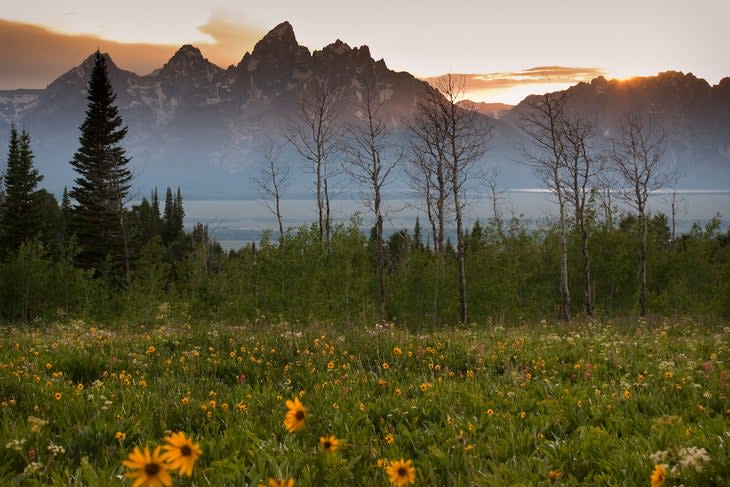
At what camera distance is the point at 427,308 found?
33125mm

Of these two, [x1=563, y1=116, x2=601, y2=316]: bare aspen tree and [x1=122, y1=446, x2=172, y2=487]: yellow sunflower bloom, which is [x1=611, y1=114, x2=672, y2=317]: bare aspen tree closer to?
[x1=563, y1=116, x2=601, y2=316]: bare aspen tree

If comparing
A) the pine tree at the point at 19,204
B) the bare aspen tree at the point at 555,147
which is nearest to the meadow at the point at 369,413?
the bare aspen tree at the point at 555,147

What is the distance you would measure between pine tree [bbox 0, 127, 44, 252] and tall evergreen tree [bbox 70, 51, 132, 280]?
4334mm

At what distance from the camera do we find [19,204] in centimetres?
5381

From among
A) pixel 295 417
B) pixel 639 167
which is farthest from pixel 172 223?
pixel 295 417

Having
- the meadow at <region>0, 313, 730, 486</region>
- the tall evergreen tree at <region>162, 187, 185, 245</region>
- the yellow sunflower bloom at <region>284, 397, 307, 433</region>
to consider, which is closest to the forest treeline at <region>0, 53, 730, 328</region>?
the meadow at <region>0, 313, 730, 486</region>

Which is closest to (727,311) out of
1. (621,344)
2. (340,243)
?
(340,243)

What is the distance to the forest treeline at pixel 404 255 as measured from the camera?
28203 millimetres

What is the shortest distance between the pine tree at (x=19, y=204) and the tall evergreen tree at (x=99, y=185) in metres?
4.33

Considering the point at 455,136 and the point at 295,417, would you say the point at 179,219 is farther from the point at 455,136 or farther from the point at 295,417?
the point at 295,417

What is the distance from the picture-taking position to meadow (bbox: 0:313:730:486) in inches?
158

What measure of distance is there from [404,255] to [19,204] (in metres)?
40.0

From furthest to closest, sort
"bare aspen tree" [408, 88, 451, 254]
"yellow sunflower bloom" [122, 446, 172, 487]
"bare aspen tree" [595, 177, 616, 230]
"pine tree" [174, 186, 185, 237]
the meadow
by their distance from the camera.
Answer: "pine tree" [174, 186, 185, 237] → "bare aspen tree" [595, 177, 616, 230] → "bare aspen tree" [408, 88, 451, 254] → the meadow → "yellow sunflower bloom" [122, 446, 172, 487]

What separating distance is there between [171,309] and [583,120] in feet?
98.8
